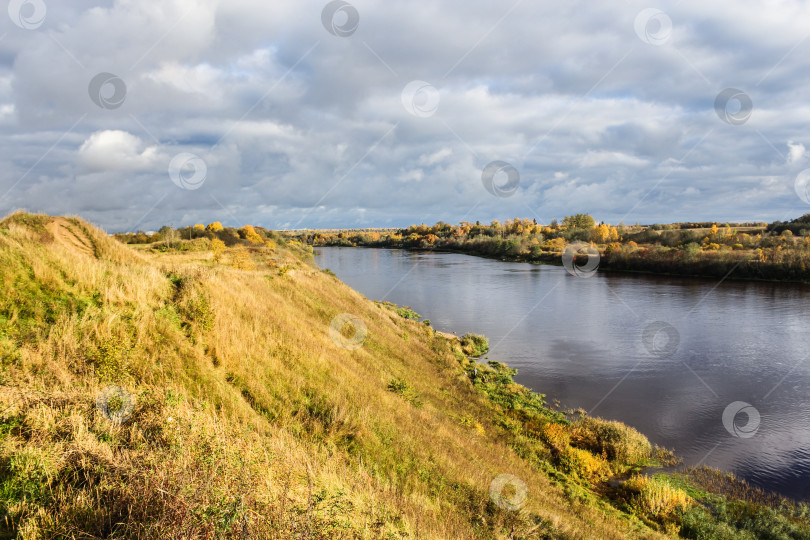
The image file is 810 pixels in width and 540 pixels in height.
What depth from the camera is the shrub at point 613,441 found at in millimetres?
17578

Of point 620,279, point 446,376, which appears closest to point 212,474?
point 446,376

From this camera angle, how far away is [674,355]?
3170cm

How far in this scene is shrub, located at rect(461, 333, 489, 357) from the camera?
3125 cm

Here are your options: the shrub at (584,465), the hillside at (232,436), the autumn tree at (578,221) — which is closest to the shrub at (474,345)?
the hillside at (232,436)

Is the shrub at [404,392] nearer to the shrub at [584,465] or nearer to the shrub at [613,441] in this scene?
the shrub at [584,465]

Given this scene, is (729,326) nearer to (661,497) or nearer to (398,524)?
(661,497)

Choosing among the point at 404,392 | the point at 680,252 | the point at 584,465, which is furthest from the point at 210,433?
the point at 680,252

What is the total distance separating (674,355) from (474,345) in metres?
15.9

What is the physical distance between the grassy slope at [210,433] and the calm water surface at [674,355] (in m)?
9.92

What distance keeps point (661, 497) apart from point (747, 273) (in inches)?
3119

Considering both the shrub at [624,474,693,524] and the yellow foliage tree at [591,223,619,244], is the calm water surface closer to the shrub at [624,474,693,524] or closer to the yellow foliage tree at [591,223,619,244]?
the shrub at [624,474,693,524]

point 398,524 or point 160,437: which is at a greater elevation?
point 160,437

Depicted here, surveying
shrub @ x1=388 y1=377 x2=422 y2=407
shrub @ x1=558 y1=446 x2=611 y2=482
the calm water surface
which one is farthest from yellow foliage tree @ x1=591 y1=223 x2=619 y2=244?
shrub @ x1=388 y1=377 x2=422 y2=407

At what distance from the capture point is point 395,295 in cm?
5775
